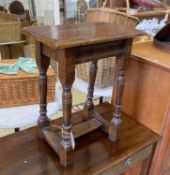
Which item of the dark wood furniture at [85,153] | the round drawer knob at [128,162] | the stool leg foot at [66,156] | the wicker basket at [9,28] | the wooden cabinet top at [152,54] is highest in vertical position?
the wooden cabinet top at [152,54]

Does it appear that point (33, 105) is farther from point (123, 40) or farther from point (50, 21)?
point (50, 21)

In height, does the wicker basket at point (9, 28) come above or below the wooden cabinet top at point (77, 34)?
below

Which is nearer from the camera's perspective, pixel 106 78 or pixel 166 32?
pixel 166 32

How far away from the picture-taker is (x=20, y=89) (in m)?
1.04

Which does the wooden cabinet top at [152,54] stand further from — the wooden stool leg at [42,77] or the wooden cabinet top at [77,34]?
the wooden stool leg at [42,77]

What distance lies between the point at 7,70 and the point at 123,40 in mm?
630

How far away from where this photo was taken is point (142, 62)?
0.90 metres

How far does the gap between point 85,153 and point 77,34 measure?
0.44 metres

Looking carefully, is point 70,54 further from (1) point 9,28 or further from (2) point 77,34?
(1) point 9,28

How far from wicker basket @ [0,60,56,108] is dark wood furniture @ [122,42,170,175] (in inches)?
16.2

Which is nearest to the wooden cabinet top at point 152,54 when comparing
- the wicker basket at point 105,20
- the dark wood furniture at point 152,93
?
the dark wood furniture at point 152,93

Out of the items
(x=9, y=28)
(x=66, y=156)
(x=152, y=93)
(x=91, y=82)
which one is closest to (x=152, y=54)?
(x=152, y=93)

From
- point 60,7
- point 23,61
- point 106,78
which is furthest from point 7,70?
point 60,7

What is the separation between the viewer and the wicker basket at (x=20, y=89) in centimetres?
100
